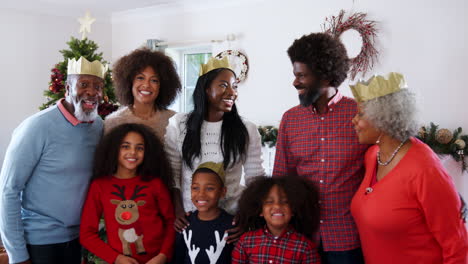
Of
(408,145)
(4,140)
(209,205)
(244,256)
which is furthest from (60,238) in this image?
(4,140)

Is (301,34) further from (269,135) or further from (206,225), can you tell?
(206,225)

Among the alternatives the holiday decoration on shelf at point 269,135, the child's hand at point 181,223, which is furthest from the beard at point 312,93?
the holiday decoration on shelf at point 269,135

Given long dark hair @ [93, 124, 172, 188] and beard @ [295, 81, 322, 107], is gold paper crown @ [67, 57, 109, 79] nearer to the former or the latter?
long dark hair @ [93, 124, 172, 188]

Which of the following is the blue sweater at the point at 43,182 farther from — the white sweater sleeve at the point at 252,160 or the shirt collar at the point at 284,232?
the shirt collar at the point at 284,232

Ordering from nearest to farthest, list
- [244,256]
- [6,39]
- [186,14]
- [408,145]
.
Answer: [408,145], [244,256], [6,39], [186,14]

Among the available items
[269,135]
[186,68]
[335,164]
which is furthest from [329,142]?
[186,68]

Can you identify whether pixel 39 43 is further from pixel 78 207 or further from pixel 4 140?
pixel 78 207

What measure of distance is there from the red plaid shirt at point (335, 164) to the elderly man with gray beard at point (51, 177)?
1080mm

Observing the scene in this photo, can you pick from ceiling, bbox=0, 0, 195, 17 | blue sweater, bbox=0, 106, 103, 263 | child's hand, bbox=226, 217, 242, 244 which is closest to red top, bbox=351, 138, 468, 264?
child's hand, bbox=226, 217, 242, 244

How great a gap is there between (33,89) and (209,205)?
4.15 m

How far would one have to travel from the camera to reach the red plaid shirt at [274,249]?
1.84m

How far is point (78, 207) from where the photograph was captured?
6.64 feet

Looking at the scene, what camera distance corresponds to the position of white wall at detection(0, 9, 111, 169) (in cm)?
496

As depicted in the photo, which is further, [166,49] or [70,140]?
[166,49]
